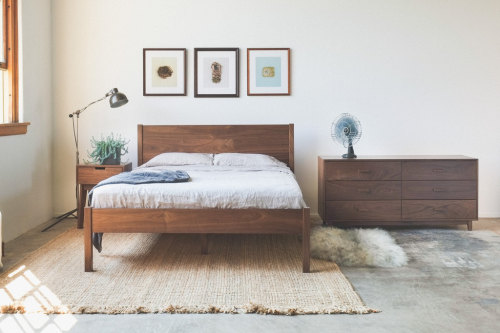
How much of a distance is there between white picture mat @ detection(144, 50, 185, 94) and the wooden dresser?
1.68 metres

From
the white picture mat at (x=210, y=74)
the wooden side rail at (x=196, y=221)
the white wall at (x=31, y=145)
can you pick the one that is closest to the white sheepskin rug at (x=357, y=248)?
the wooden side rail at (x=196, y=221)

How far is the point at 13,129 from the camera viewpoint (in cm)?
405

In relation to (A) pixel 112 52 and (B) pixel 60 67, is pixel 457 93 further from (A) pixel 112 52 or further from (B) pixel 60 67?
(B) pixel 60 67

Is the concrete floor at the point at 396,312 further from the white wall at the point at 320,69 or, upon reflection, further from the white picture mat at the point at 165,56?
the white picture mat at the point at 165,56

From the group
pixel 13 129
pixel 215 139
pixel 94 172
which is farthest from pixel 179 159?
pixel 13 129

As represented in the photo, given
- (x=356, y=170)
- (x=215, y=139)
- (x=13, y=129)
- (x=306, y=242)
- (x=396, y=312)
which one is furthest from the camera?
(x=215, y=139)

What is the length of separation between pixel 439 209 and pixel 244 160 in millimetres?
1828

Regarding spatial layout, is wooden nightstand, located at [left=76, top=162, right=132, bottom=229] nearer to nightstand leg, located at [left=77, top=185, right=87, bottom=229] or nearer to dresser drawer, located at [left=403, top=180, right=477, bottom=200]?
nightstand leg, located at [left=77, top=185, right=87, bottom=229]

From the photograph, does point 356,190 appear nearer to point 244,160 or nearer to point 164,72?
point 244,160

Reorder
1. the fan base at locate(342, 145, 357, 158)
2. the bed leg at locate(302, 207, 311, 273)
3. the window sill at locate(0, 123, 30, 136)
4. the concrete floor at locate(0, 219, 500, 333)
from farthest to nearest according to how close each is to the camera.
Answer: the fan base at locate(342, 145, 357, 158), the window sill at locate(0, 123, 30, 136), the bed leg at locate(302, 207, 311, 273), the concrete floor at locate(0, 219, 500, 333)

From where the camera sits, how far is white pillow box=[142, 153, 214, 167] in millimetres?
4426

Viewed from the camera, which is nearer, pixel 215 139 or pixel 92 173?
pixel 92 173

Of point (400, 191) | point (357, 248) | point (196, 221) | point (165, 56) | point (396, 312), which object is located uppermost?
point (165, 56)

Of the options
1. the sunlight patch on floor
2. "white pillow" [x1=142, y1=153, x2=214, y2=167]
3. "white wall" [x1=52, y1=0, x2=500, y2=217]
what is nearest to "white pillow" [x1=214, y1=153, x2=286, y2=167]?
"white pillow" [x1=142, y1=153, x2=214, y2=167]
